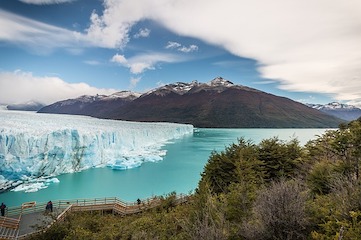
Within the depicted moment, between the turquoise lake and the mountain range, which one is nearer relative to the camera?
the turquoise lake

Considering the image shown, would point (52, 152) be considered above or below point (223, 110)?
below

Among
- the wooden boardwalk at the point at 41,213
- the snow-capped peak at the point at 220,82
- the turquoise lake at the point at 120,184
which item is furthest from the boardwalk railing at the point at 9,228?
the snow-capped peak at the point at 220,82

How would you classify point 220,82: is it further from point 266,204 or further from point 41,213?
point 266,204

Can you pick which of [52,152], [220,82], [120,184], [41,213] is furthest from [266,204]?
[220,82]

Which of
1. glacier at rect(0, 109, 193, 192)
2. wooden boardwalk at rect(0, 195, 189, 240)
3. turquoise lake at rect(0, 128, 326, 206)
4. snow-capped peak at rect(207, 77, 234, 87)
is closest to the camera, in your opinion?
wooden boardwalk at rect(0, 195, 189, 240)

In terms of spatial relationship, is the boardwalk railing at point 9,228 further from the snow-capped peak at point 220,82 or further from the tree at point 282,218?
the snow-capped peak at point 220,82

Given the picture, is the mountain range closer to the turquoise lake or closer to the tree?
the turquoise lake

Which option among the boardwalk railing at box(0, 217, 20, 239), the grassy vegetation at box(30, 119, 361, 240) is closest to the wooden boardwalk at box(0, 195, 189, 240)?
the boardwalk railing at box(0, 217, 20, 239)
